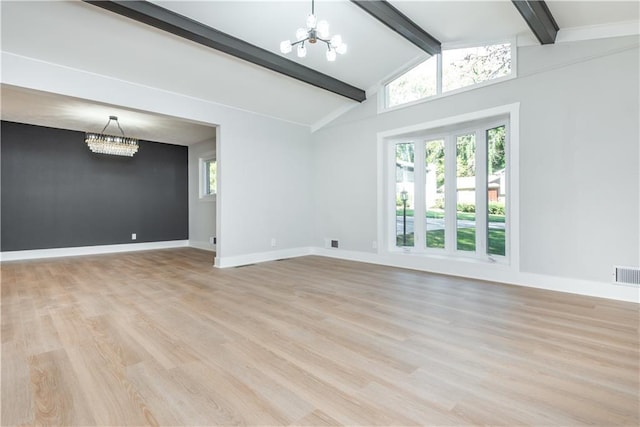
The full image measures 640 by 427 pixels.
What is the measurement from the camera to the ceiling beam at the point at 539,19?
309cm

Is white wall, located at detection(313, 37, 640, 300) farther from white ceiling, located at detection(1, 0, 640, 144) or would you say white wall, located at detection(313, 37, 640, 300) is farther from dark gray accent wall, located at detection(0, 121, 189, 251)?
dark gray accent wall, located at detection(0, 121, 189, 251)

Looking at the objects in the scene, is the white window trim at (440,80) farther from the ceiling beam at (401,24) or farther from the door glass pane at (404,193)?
the door glass pane at (404,193)

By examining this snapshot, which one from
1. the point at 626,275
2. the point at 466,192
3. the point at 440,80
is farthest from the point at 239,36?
the point at 626,275

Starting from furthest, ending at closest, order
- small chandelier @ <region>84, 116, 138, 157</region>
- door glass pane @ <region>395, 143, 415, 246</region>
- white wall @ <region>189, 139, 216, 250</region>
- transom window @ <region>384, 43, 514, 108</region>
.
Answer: white wall @ <region>189, 139, 216, 250</region>, small chandelier @ <region>84, 116, 138, 157</region>, door glass pane @ <region>395, 143, 415, 246</region>, transom window @ <region>384, 43, 514, 108</region>

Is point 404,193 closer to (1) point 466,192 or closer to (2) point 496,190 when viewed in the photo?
(1) point 466,192

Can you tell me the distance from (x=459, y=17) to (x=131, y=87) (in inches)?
174

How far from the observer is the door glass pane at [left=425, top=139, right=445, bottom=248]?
5098 millimetres

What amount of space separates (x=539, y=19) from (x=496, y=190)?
2.12 meters

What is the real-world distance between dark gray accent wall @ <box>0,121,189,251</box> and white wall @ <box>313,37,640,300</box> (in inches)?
267

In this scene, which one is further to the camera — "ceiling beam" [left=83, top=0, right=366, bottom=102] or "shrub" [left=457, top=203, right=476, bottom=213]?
"shrub" [left=457, top=203, right=476, bottom=213]

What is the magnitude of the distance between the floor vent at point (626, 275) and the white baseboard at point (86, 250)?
830cm

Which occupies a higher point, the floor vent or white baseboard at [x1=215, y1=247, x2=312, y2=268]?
the floor vent

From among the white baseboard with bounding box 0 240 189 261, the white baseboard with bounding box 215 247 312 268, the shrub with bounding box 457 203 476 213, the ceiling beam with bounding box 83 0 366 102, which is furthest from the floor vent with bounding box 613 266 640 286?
the white baseboard with bounding box 0 240 189 261

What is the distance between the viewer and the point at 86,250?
6719 mm
